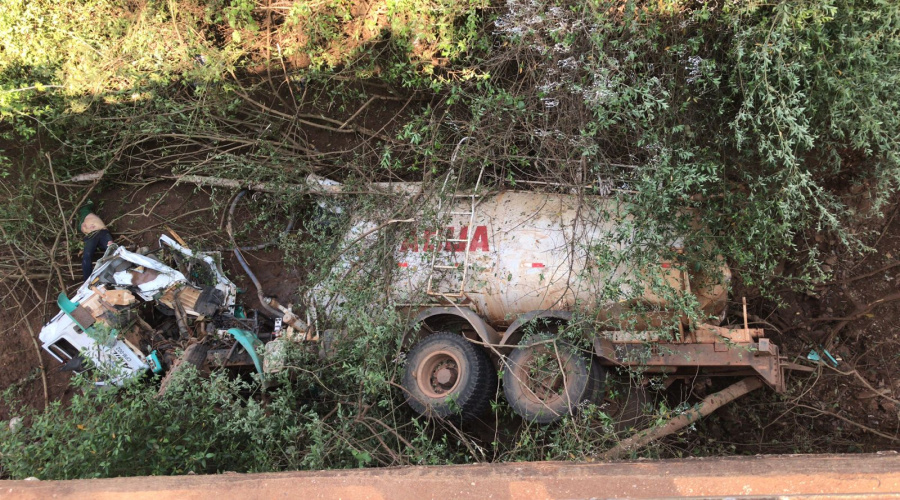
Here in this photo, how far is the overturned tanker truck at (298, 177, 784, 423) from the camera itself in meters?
4.45

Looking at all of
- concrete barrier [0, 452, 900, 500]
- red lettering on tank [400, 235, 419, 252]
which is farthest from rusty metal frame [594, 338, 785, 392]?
red lettering on tank [400, 235, 419, 252]

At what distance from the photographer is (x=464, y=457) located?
466 cm

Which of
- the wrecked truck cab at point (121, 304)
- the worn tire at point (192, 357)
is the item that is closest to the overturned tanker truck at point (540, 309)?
the worn tire at point (192, 357)

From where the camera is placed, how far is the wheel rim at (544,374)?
4.58 meters

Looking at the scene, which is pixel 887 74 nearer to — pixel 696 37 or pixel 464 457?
pixel 696 37

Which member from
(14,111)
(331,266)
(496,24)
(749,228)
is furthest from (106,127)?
(749,228)

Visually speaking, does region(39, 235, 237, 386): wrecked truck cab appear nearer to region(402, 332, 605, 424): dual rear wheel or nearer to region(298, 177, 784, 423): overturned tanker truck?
region(298, 177, 784, 423): overturned tanker truck

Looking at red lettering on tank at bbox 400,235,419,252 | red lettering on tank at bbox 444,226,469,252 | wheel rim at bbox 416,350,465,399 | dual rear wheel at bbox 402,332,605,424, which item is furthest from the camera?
red lettering on tank at bbox 400,235,419,252

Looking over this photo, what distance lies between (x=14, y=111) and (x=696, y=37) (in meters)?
7.48

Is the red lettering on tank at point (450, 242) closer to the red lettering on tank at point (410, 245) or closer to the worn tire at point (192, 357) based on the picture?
the red lettering on tank at point (410, 245)

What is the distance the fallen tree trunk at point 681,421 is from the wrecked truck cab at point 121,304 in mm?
4393

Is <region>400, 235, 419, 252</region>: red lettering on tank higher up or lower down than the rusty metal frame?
higher up

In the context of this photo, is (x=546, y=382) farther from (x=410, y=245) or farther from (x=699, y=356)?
(x=410, y=245)

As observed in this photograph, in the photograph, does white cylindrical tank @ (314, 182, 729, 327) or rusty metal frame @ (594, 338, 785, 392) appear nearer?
rusty metal frame @ (594, 338, 785, 392)
